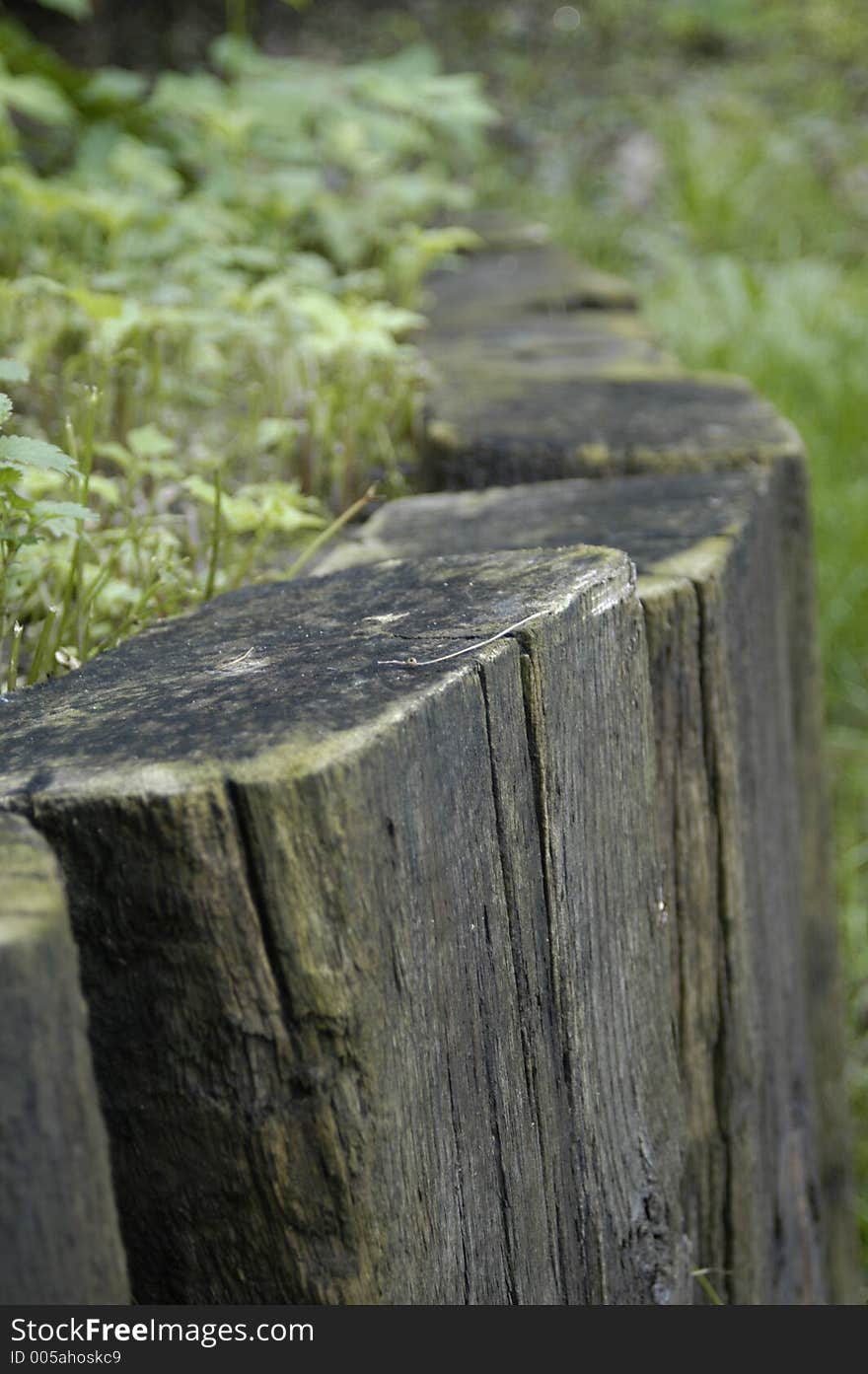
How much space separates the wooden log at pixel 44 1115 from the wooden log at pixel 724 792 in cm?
75

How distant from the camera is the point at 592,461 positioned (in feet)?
5.74

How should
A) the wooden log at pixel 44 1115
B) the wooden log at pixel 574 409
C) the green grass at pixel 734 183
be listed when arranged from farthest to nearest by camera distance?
the green grass at pixel 734 183 < the wooden log at pixel 574 409 < the wooden log at pixel 44 1115

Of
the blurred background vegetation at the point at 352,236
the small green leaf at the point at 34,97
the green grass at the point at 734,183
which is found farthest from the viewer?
the green grass at the point at 734,183

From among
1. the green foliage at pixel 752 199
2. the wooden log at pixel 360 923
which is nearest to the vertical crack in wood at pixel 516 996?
the wooden log at pixel 360 923

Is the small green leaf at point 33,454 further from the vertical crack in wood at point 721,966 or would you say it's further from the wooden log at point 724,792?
the vertical crack in wood at point 721,966

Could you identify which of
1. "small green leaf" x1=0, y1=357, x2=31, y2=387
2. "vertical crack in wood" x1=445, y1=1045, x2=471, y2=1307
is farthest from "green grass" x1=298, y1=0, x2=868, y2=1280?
"small green leaf" x1=0, y1=357, x2=31, y2=387

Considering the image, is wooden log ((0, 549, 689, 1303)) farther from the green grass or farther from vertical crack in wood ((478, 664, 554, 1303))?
the green grass

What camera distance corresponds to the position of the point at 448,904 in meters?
0.89

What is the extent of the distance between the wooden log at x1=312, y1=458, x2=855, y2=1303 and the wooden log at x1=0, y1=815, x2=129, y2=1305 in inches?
29.5

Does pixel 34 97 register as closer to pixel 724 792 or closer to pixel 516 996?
pixel 724 792

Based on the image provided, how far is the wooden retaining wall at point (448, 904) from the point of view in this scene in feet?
2.54

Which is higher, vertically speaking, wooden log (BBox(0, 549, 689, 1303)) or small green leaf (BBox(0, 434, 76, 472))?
small green leaf (BBox(0, 434, 76, 472))

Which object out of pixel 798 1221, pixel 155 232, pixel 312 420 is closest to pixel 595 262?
pixel 155 232

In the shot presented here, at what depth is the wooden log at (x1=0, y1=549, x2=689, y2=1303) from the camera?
0.77 metres
